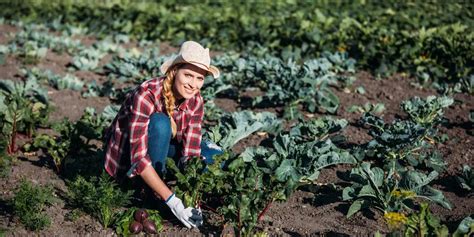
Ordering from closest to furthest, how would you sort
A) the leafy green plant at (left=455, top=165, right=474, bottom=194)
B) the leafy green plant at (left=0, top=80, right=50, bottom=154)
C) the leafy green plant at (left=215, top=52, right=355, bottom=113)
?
the leafy green plant at (left=455, top=165, right=474, bottom=194) → the leafy green plant at (left=0, top=80, right=50, bottom=154) → the leafy green plant at (left=215, top=52, right=355, bottom=113)

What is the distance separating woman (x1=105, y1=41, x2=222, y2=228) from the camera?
4086 mm

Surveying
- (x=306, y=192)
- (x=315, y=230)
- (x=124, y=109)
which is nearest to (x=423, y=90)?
(x=306, y=192)

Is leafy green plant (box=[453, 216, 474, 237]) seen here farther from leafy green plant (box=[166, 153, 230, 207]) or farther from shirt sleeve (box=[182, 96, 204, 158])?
shirt sleeve (box=[182, 96, 204, 158])

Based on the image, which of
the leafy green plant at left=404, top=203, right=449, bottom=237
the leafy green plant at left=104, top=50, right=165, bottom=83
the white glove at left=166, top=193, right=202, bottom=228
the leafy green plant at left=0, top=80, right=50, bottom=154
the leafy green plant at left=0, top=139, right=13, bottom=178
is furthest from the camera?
the leafy green plant at left=104, top=50, right=165, bottom=83

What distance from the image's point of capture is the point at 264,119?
608 cm

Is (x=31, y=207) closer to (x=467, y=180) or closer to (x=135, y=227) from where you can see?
(x=135, y=227)

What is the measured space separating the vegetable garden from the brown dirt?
0.06 feet

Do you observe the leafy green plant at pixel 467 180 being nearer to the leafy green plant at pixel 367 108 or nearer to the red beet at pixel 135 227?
the leafy green plant at pixel 367 108

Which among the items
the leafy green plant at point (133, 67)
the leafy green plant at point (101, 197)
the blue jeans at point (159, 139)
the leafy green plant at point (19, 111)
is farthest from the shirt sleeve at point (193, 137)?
the leafy green plant at point (133, 67)

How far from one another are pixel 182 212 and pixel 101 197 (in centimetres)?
61

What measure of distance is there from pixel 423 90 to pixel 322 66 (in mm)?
1679

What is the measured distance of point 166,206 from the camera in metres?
4.41

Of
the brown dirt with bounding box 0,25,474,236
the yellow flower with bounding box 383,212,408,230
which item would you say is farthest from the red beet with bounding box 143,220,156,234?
the yellow flower with bounding box 383,212,408,230

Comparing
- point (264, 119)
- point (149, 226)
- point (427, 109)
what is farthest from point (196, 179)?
point (427, 109)
